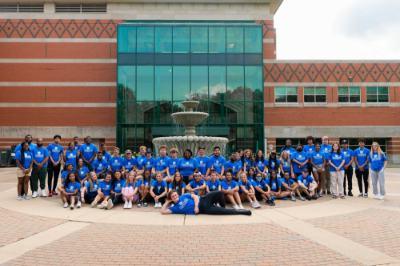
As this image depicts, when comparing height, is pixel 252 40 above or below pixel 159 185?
above

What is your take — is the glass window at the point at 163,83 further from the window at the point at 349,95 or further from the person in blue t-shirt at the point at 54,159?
the person in blue t-shirt at the point at 54,159

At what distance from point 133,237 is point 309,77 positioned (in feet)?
99.1

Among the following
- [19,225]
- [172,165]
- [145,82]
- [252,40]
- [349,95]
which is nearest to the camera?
[19,225]

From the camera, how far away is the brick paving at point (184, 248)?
16.6ft

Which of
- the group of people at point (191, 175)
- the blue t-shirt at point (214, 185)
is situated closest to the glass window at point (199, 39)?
the group of people at point (191, 175)

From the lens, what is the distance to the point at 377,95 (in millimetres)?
34031

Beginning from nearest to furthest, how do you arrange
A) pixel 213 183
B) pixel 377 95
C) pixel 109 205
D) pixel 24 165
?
pixel 109 205
pixel 213 183
pixel 24 165
pixel 377 95

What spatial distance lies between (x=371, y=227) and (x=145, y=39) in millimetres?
26327

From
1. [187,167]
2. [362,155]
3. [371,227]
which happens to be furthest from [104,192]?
[362,155]

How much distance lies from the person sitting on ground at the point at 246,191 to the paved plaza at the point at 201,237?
15.2 inches

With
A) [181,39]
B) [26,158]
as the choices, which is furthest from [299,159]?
[181,39]

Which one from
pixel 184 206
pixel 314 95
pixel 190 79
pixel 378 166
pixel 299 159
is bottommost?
pixel 184 206

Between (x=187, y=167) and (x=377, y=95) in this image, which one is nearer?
(x=187, y=167)

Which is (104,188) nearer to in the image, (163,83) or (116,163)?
(116,163)
